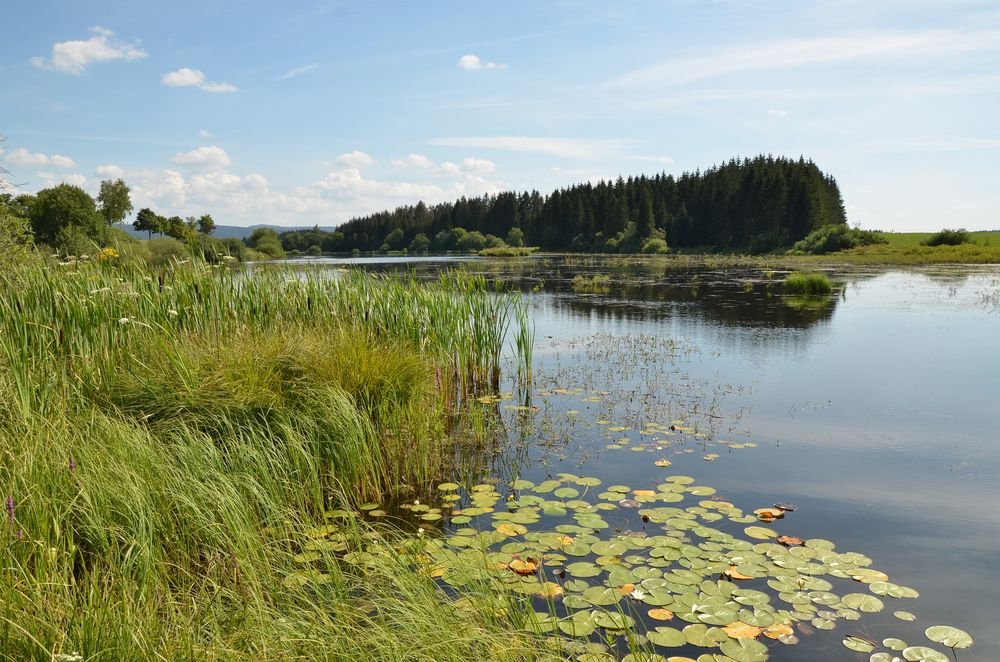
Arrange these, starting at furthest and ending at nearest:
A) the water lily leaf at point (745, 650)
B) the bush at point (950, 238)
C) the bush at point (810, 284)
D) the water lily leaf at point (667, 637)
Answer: the bush at point (950, 238)
the bush at point (810, 284)
the water lily leaf at point (667, 637)
the water lily leaf at point (745, 650)

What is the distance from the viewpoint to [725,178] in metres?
92.0

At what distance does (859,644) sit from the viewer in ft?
13.8

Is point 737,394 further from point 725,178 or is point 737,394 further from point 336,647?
point 725,178

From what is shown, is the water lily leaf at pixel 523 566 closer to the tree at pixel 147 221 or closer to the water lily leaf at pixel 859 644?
the water lily leaf at pixel 859 644

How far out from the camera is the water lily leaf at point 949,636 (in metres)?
4.26

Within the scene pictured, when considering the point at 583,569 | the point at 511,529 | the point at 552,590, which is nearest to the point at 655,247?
the point at 511,529

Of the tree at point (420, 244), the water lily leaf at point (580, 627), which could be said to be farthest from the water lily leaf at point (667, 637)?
the tree at point (420, 244)

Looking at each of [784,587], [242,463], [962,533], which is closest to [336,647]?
[242,463]

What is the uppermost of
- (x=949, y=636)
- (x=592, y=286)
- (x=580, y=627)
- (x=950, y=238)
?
(x=950, y=238)

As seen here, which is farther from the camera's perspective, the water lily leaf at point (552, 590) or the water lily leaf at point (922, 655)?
the water lily leaf at point (552, 590)

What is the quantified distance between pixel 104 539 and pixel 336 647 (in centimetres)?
204

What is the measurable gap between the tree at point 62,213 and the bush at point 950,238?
76336 millimetres

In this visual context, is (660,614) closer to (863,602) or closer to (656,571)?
(656,571)

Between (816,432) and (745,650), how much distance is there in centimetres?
623
